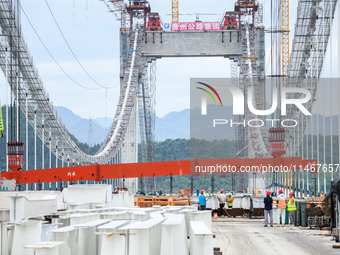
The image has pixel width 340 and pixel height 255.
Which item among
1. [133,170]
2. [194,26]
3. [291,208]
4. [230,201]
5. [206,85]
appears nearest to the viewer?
[291,208]

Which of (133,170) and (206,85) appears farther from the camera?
(206,85)

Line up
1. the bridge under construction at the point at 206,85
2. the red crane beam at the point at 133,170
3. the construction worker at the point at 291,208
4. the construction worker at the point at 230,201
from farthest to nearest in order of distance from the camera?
the bridge under construction at the point at 206,85, the construction worker at the point at 230,201, the red crane beam at the point at 133,170, the construction worker at the point at 291,208

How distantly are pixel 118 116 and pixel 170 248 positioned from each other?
8506cm

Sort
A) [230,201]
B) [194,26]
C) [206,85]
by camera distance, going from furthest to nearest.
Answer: [194,26], [206,85], [230,201]

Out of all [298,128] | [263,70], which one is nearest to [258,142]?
[298,128]

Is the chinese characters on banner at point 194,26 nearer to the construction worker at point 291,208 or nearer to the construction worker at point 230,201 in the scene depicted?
the construction worker at point 230,201

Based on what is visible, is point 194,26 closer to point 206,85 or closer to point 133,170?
point 206,85

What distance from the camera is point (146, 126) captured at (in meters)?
121

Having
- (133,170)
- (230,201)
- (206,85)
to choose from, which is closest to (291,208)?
(230,201)

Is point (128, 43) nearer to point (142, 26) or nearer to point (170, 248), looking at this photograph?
point (142, 26)

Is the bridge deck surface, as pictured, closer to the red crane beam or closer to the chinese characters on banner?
the red crane beam

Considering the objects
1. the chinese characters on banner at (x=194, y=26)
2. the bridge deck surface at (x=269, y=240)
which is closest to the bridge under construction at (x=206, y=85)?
the chinese characters on banner at (x=194, y=26)

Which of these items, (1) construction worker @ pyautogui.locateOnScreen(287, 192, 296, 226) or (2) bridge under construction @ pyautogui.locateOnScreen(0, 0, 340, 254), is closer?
(1) construction worker @ pyautogui.locateOnScreen(287, 192, 296, 226)

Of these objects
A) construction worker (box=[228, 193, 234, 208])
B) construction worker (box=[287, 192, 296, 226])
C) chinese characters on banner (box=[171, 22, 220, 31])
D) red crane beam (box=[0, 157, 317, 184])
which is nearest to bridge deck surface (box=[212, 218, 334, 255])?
construction worker (box=[287, 192, 296, 226])
